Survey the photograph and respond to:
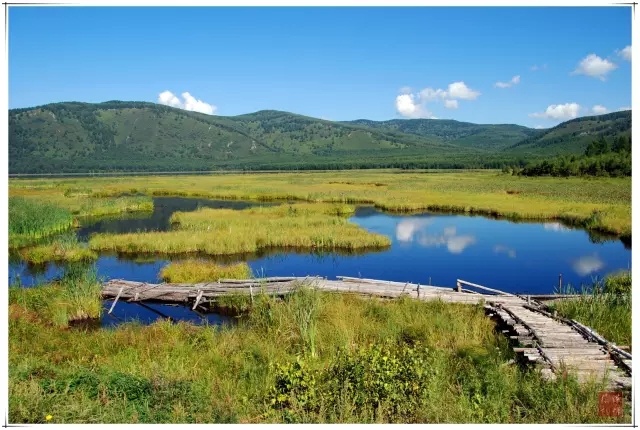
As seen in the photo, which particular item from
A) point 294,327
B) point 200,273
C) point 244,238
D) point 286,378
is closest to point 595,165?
point 244,238

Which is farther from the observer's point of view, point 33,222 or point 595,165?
point 595,165

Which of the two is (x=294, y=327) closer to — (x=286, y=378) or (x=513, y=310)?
(x=286, y=378)

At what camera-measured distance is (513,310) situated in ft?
40.8

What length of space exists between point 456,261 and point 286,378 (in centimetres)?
1741

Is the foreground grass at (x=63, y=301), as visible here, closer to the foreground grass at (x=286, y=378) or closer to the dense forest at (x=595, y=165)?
the foreground grass at (x=286, y=378)

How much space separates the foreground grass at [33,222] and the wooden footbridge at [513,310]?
523 inches

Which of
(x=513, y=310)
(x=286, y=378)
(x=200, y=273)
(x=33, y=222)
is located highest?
(x=33, y=222)

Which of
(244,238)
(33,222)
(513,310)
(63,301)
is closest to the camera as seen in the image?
(513,310)

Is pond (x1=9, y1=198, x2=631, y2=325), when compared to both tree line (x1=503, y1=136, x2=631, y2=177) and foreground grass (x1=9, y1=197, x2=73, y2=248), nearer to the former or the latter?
foreground grass (x1=9, y1=197, x2=73, y2=248)

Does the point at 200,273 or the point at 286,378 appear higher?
the point at 286,378
